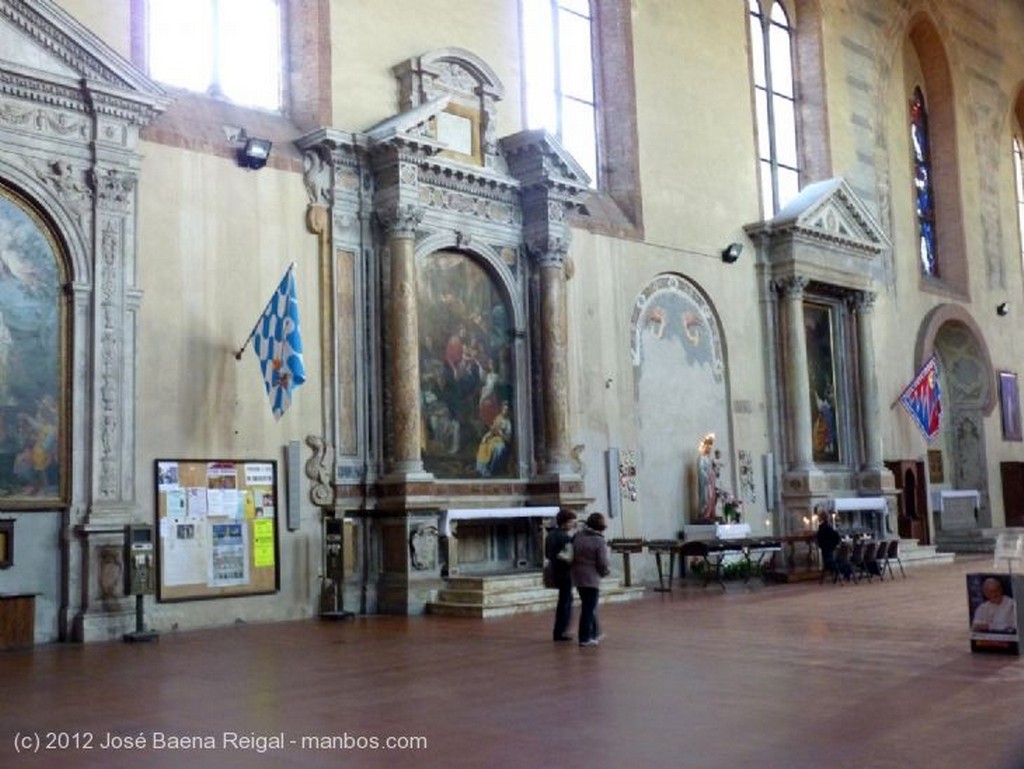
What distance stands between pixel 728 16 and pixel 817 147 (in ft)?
12.0

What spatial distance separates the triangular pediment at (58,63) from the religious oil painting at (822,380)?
48.9 feet

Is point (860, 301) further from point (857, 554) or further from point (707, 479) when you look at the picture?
point (857, 554)

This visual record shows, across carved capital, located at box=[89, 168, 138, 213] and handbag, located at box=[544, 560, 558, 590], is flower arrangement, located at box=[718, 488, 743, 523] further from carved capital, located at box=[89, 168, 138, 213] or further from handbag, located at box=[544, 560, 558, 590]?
carved capital, located at box=[89, 168, 138, 213]

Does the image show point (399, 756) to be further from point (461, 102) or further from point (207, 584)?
point (461, 102)

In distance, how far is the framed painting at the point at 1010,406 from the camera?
3111 cm

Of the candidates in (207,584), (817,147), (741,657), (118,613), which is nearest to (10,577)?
(118,613)

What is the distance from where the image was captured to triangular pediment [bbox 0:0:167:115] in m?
13.9

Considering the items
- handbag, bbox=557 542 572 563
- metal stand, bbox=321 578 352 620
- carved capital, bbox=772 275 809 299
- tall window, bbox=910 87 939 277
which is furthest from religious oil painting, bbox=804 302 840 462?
handbag, bbox=557 542 572 563

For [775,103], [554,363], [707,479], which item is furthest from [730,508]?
[775,103]

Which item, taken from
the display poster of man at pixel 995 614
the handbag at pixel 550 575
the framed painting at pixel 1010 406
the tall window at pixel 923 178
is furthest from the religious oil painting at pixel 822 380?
the display poster of man at pixel 995 614

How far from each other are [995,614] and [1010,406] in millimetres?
22457

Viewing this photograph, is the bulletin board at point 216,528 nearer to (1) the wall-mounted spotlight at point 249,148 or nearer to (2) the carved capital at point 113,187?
(2) the carved capital at point 113,187

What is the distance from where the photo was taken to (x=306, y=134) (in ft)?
55.8

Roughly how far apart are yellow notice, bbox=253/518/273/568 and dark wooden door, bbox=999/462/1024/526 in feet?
71.0
